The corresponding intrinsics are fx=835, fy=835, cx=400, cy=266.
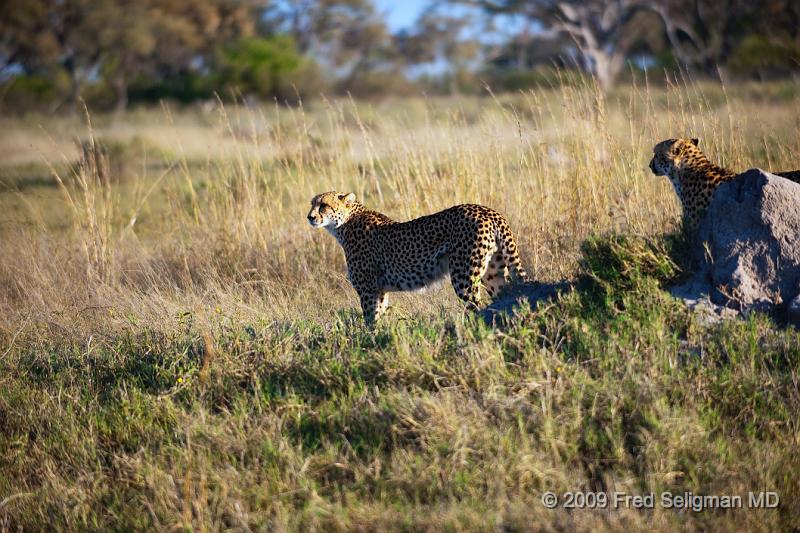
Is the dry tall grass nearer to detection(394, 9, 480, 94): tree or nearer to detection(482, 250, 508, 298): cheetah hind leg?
detection(482, 250, 508, 298): cheetah hind leg

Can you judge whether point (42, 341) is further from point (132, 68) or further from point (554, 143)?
point (132, 68)

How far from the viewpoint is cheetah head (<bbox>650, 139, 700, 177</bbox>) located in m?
5.23

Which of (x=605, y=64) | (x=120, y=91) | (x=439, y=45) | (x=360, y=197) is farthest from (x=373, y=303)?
(x=439, y=45)

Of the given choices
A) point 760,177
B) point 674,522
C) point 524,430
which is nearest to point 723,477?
point 674,522

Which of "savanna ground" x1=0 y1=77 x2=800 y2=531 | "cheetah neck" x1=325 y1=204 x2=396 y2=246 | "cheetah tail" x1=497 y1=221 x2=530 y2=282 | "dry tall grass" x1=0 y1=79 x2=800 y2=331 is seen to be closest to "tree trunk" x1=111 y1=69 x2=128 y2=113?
"dry tall grass" x1=0 y1=79 x2=800 y2=331

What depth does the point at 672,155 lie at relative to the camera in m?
5.23

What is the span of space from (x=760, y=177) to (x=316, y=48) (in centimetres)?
3199

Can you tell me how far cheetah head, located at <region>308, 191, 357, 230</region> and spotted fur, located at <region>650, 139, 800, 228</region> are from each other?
80.1 inches

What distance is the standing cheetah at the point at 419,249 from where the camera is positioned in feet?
16.1

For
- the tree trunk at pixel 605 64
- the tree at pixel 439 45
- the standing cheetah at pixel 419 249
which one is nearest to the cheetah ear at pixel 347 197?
the standing cheetah at pixel 419 249

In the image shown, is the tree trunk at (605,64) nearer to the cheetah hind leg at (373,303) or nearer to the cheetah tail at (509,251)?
the cheetah hind leg at (373,303)

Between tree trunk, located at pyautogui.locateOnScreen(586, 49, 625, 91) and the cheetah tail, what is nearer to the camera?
the cheetah tail

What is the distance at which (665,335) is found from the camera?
3830 mm

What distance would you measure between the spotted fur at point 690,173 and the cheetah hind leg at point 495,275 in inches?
43.2
